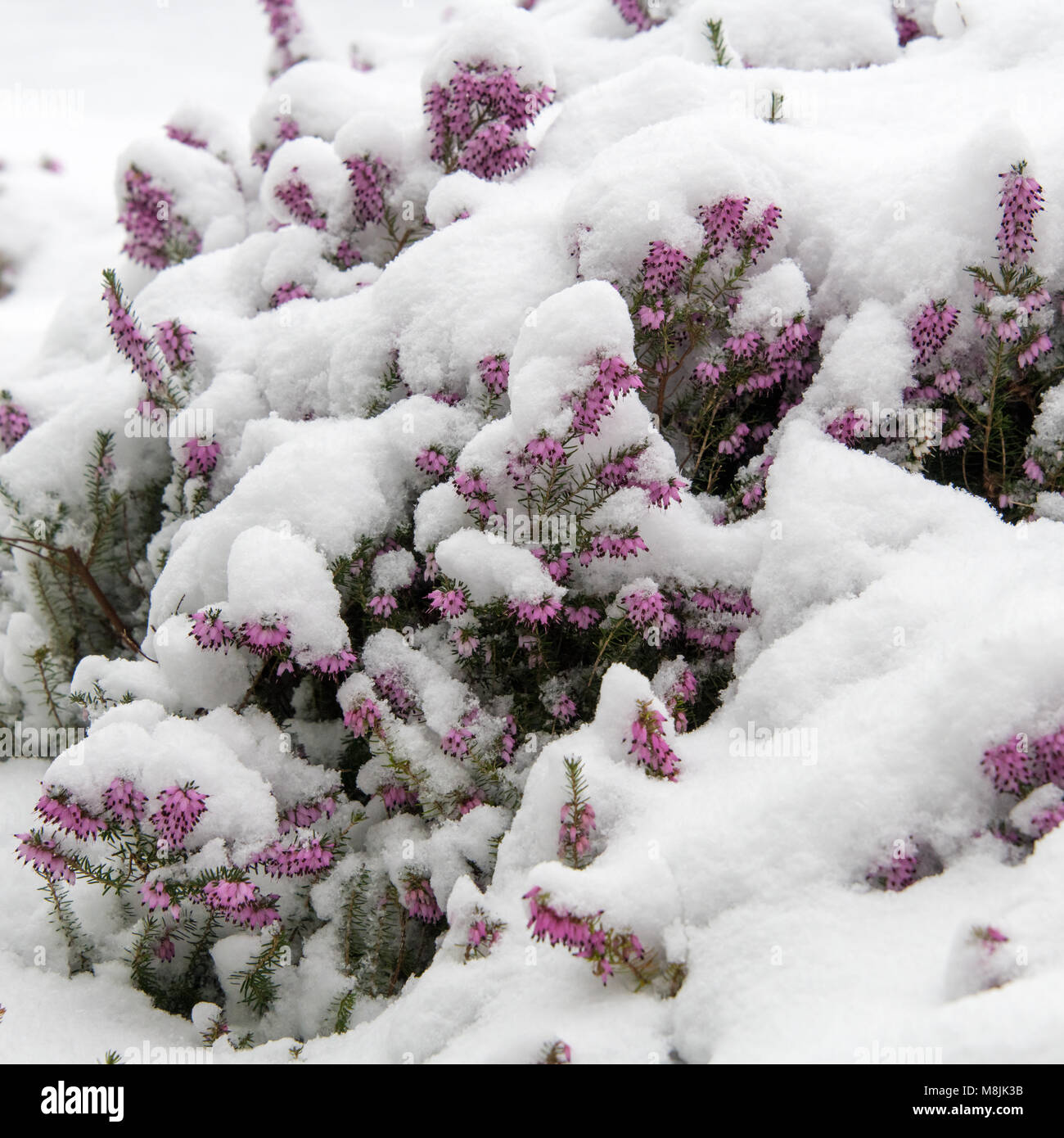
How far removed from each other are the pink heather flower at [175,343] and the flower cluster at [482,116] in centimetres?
145

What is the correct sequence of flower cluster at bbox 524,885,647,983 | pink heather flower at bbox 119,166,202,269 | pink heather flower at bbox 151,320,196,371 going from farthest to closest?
pink heather flower at bbox 119,166,202,269 → pink heather flower at bbox 151,320,196,371 → flower cluster at bbox 524,885,647,983

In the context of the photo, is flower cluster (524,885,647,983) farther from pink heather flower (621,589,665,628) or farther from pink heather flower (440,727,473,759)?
pink heather flower (621,589,665,628)

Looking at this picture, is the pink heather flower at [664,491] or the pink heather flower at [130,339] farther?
the pink heather flower at [130,339]

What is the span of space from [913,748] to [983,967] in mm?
582

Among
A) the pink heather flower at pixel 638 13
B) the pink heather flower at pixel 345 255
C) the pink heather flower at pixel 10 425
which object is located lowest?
the pink heather flower at pixel 10 425

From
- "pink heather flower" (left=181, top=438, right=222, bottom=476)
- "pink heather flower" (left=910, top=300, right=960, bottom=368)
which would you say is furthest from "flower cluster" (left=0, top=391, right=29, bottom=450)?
"pink heather flower" (left=910, top=300, right=960, bottom=368)

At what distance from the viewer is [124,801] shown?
2498 millimetres

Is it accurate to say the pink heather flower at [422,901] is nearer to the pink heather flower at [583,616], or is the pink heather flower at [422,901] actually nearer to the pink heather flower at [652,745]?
the pink heather flower at [652,745]

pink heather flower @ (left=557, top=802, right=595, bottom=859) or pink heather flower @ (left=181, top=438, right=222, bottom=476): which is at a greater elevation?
pink heather flower @ (left=181, top=438, right=222, bottom=476)

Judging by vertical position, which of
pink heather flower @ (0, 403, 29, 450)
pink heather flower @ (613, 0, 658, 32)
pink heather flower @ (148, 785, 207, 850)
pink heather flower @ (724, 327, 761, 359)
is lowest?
pink heather flower @ (148, 785, 207, 850)

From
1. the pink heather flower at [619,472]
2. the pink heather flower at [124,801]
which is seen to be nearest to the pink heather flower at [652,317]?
the pink heather flower at [619,472]

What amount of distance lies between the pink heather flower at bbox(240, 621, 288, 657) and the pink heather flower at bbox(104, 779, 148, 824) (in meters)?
0.51

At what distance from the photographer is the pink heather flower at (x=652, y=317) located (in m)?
3.10

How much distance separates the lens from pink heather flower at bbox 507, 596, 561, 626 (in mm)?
2746
